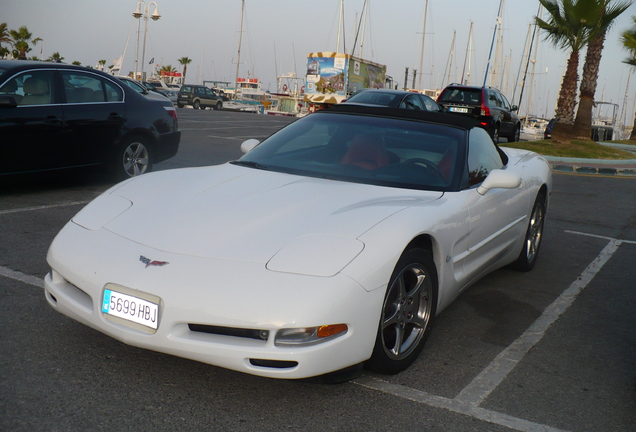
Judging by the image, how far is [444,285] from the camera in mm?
3578

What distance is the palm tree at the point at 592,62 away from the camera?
1692 centimetres

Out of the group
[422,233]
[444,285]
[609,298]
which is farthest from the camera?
[609,298]

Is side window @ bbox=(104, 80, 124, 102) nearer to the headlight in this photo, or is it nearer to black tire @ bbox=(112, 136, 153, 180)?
black tire @ bbox=(112, 136, 153, 180)

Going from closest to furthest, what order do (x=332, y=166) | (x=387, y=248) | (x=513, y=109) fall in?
(x=387, y=248)
(x=332, y=166)
(x=513, y=109)

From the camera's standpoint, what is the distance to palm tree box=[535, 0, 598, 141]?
55.3 feet

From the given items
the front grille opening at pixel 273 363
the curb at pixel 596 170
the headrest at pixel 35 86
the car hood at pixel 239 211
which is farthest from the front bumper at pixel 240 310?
the curb at pixel 596 170

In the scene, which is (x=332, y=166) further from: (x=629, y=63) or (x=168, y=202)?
(x=629, y=63)

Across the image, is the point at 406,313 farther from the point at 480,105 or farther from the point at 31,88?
the point at 480,105

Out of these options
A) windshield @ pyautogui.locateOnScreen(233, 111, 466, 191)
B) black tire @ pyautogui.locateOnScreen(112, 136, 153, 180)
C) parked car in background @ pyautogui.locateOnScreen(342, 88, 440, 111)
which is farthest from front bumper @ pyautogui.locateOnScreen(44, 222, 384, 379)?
parked car in background @ pyautogui.locateOnScreen(342, 88, 440, 111)

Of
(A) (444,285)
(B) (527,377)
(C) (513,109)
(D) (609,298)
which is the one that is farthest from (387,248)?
(C) (513,109)

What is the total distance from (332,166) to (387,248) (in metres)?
1.23

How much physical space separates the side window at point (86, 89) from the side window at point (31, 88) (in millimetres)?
195

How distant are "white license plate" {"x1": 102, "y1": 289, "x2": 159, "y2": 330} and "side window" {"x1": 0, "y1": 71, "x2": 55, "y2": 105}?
4895 mm

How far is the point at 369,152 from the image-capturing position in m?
4.18
